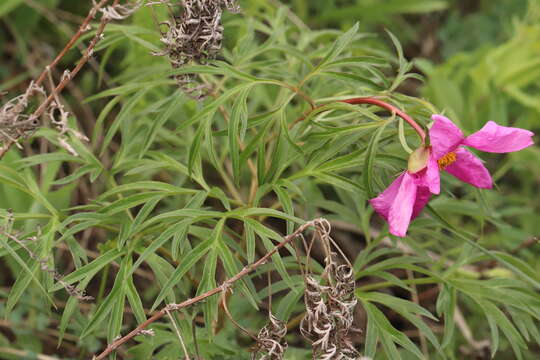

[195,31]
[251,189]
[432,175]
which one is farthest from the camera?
[251,189]

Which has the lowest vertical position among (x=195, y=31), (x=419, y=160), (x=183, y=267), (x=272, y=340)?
(x=272, y=340)

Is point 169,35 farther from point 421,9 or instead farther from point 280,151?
point 421,9

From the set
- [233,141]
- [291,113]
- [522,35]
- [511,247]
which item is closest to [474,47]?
[522,35]

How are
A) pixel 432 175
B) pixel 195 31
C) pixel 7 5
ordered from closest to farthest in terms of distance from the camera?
pixel 432 175 → pixel 195 31 → pixel 7 5

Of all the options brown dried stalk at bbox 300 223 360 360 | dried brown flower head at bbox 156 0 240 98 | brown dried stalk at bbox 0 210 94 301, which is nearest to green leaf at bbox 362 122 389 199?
brown dried stalk at bbox 300 223 360 360

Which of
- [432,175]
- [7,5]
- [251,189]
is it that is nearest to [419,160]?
[432,175]

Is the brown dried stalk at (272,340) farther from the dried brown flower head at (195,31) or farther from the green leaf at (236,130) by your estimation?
the dried brown flower head at (195,31)

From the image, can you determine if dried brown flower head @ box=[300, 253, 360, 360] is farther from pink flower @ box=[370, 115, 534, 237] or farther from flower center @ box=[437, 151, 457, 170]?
flower center @ box=[437, 151, 457, 170]

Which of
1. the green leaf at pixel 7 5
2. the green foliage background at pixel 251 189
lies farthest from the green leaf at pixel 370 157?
the green leaf at pixel 7 5

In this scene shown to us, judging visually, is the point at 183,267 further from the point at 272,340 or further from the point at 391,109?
the point at 391,109
